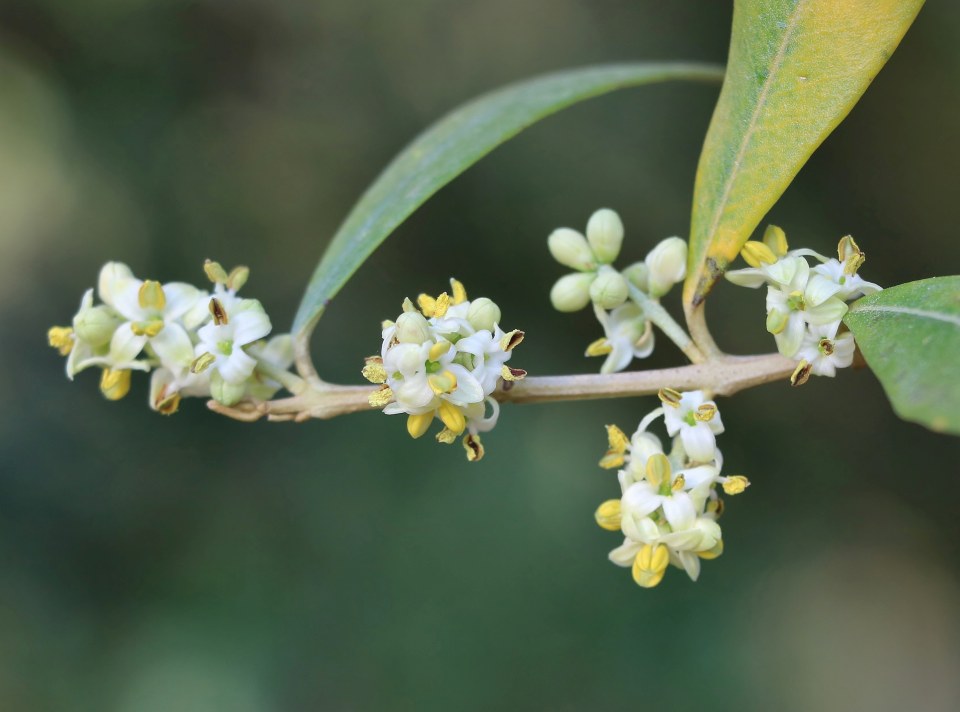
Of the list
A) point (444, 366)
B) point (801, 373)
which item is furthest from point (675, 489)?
point (444, 366)

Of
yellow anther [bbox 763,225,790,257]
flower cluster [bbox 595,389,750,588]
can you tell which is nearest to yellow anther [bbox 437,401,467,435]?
flower cluster [bbox 595,389,750,588]

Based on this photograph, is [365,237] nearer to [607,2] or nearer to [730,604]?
[730,604]

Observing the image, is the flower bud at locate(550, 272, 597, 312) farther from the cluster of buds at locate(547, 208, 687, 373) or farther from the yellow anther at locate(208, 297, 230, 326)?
the yellow anther at locate(208, 297, 230, 326)

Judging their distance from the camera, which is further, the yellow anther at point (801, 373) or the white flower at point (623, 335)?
the white flower at point (623, 335)

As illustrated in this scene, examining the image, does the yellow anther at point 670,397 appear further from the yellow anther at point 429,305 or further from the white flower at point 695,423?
the yellow anther at point 429,305

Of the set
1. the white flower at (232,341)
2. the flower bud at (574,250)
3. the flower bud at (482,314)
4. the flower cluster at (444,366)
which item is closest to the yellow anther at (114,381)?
the white flower at (232,341)

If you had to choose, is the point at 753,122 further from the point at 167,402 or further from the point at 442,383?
the point at 167,402
